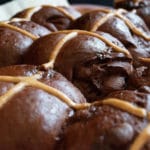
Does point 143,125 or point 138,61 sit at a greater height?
point 143,125

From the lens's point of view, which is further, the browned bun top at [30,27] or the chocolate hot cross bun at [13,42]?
the browned bun top at [30,27]

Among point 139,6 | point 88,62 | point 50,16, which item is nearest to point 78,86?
point 88,62

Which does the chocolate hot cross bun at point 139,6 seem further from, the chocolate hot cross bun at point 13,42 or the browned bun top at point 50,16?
the chocolate hot cross bun at point 13,42

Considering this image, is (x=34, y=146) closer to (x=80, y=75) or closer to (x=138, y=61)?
(x=80, y=75)

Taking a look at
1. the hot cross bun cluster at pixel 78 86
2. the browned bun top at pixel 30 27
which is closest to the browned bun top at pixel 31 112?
the hot cross bun cluster at pixel 78 86

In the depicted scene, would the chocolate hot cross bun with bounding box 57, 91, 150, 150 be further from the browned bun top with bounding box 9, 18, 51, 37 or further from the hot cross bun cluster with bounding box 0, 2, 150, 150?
the browned bun top with bounding box 9, 18, 51, 37

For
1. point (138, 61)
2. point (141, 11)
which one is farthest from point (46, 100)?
point (141, 11)
